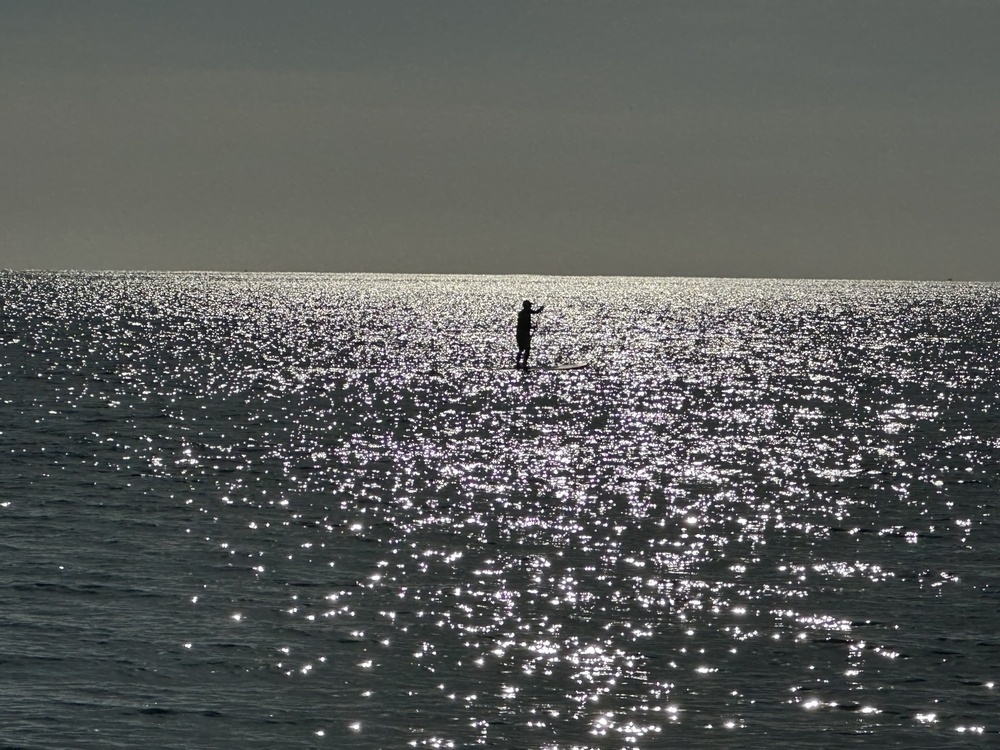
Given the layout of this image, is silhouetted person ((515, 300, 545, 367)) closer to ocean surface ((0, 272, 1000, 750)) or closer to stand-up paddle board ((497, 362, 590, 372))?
stand-up paddle board ((497, 362, 590, 372))

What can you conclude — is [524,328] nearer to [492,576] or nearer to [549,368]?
[549,368]

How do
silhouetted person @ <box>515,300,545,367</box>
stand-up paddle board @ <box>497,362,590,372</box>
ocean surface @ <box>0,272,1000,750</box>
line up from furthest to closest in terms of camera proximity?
1. stand-up paddle board @ <box>497,362,590,372</box>
2. silhouetted person @ <box>515,300,545,367</box>
3. ocean surface @ <box>0,272,1000,750</box>

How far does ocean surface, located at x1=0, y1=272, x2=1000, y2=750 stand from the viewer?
17.8 meters

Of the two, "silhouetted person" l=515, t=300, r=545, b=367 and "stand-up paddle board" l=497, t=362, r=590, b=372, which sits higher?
"silhouetted person" l=515, t=300, r=545, b=367

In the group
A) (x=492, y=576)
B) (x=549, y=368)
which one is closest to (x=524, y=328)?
(x=549, y=368)

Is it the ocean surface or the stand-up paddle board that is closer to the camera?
the ocean surface

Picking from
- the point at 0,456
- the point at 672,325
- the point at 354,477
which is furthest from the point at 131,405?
the point at 672,325

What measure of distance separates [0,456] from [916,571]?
28.3 m

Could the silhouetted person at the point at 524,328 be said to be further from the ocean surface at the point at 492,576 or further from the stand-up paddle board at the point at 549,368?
the ocean surface at the point at 492,576

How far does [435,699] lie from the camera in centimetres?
1827


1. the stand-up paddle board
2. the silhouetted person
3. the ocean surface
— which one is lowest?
the ocean surface

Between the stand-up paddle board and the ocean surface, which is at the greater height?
the stand-up paddle board

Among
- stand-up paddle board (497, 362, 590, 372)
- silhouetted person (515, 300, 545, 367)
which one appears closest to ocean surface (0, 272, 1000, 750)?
silhouetted person (515, 300, 545, 367)

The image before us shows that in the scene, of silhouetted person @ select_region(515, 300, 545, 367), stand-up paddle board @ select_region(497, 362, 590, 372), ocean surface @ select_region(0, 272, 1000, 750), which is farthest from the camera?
stand-up paddle board @ select_region(497, 362, 590, 372)
